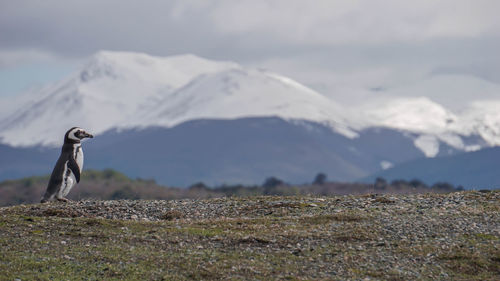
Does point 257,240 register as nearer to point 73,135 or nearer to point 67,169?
point 67,169

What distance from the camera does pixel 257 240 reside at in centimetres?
2417

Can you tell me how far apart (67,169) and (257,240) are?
927 centimetres

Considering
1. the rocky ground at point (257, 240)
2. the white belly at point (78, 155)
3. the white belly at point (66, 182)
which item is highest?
the white belly at point (78, 155)

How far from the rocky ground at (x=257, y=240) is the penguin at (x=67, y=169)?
3.89 feet

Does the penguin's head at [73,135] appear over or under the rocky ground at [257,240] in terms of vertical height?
over

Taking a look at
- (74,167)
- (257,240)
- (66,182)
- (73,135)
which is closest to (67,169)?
(74,167)

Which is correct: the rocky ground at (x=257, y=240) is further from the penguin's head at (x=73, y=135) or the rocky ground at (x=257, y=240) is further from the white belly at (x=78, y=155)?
the penguin's head at (x=73, y=135)

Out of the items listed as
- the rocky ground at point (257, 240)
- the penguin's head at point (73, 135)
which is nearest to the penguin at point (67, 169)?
the penguin's head at point (73, 135)

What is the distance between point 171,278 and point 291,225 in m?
5.34

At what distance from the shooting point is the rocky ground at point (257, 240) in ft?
71.6

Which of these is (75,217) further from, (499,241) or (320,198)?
(499,241)


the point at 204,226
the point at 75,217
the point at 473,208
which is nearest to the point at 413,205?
the point at 473,208

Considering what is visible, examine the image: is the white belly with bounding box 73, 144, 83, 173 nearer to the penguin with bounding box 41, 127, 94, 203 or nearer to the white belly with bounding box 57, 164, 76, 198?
the penguin with bounding box 41, 127, 94, 203

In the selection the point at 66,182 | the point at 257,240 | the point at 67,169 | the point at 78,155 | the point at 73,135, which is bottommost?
the point at 257,240
